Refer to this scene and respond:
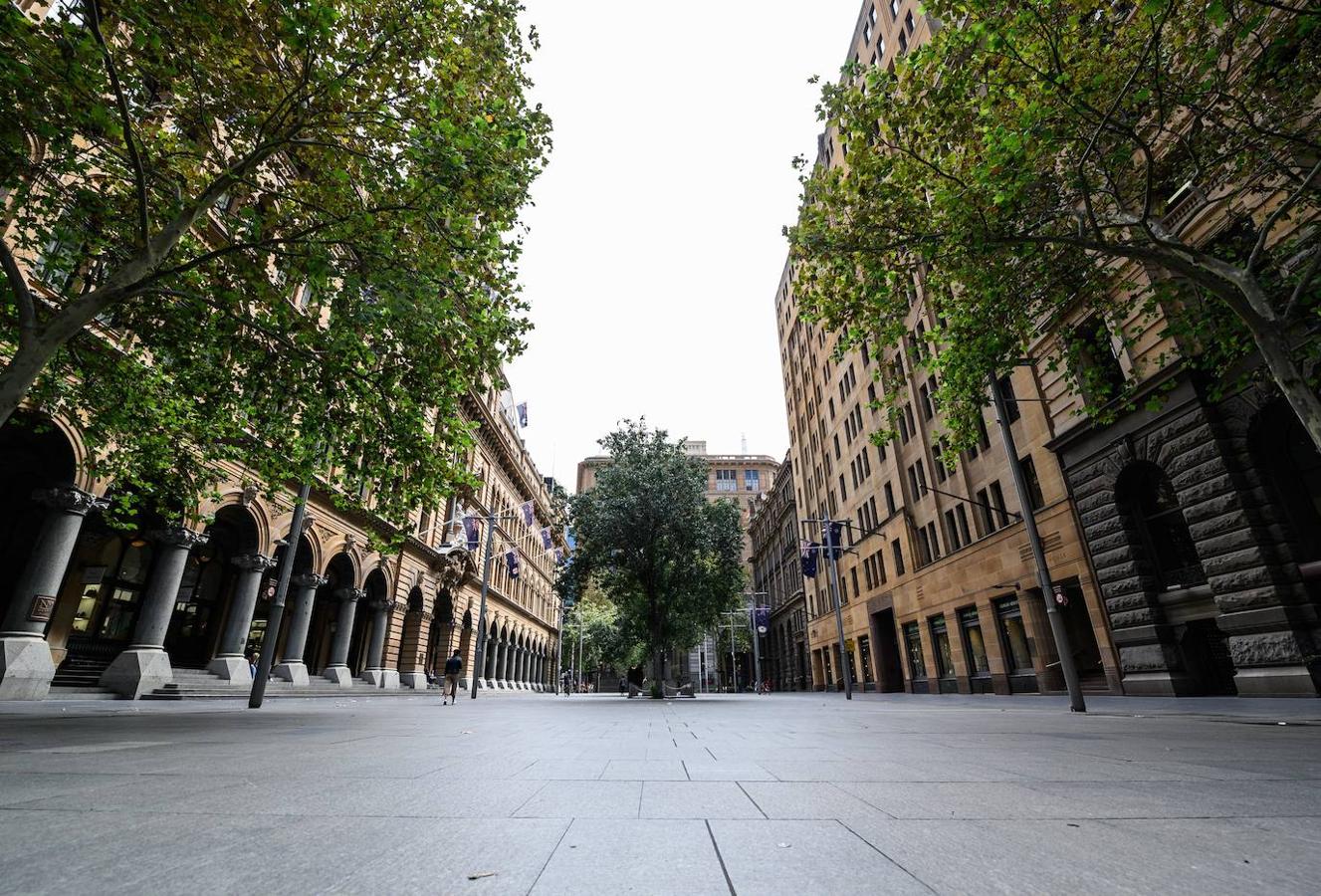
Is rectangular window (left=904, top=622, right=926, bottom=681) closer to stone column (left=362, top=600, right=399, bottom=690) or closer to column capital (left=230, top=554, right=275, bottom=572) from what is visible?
stone column (left=362, top=600, right=399, bottom=690)

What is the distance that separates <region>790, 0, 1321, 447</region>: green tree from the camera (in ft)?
30.8

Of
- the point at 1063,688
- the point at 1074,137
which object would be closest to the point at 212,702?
the point at 1074,137

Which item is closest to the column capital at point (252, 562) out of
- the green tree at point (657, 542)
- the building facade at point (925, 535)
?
the green tree at point (657, 542)

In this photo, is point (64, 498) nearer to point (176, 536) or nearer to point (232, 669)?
point (176, 536)

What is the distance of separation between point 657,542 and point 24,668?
2077 cm

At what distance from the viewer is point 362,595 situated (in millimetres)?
27219

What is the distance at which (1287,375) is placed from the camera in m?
8.57

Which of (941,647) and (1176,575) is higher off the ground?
(1176,575)

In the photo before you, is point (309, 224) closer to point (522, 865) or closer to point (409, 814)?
point (409, 814)

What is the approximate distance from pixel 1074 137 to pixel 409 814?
12905mm

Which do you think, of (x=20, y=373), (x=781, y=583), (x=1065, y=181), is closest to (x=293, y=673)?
(x=20, y=373)

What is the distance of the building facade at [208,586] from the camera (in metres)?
13.7

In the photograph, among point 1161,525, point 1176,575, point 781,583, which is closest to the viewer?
point 1176,575

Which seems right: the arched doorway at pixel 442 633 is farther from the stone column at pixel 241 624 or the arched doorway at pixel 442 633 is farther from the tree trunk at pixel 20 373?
the tree trunk at pixel 20 373
